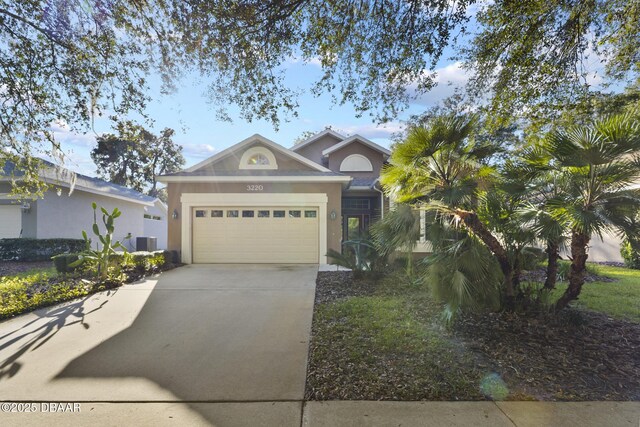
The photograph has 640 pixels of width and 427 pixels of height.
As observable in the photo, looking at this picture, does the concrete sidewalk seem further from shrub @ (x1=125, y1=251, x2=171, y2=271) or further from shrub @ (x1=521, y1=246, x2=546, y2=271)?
shrub @ (x1=125, y1=251, x2=171, y2=271)

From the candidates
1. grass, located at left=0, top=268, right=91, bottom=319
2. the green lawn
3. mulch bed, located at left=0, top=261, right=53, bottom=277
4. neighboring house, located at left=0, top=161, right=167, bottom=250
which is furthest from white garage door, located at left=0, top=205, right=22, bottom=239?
the green lawn

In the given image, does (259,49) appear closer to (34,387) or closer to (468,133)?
(468,133)

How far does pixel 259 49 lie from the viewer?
6074mm

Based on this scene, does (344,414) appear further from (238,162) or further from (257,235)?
(238,162)

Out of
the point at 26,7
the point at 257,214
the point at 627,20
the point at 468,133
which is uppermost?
the point at 26,7

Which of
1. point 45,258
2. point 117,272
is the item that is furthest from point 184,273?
point 45,258

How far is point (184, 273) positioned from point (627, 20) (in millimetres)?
11519

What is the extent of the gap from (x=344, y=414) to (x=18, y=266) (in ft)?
Answer: 45.8

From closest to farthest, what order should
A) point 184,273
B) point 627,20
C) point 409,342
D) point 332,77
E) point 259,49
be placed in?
point 409,342 < point 627,20 < point 259,49 < point 332,77 < point 184,273

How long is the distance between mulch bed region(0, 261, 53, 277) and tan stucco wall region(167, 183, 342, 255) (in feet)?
→ 14.4

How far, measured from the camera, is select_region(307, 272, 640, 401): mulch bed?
3.43m

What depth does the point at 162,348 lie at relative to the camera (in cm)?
464

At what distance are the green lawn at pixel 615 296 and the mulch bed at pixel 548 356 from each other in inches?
29.7

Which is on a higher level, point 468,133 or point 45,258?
point 468,133
